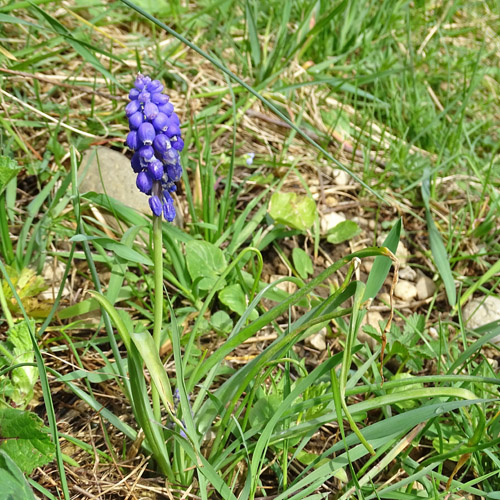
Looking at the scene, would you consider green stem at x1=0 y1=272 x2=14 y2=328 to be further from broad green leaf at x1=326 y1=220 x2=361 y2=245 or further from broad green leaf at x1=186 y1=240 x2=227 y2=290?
broad green leaf at x1=326 y1=220 x2=361 y2=245

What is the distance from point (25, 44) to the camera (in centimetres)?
350

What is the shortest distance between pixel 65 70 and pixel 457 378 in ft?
9.42

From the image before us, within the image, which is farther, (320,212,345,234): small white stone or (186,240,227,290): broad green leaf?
(320,212,345,234): small white stone

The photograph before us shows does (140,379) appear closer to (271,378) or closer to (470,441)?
(271,378)

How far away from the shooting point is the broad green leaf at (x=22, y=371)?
2.14 m

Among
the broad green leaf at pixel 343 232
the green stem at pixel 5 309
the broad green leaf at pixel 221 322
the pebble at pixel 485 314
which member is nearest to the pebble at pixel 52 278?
the green stem at pixel 5 309

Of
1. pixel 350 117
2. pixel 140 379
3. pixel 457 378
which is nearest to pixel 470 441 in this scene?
pixel 457 378

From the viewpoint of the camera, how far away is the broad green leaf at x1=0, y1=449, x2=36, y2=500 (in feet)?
5.25

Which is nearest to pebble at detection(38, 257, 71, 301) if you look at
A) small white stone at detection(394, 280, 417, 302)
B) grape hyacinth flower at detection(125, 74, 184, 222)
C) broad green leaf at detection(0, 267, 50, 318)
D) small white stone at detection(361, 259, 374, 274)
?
broad green leaf at detection(0, 267, 50, 318)

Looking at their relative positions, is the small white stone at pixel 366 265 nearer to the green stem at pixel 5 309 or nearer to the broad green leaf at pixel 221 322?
the broad green leaf at pixel 221 322

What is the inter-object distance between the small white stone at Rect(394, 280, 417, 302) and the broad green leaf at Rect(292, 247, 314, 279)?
45 cm

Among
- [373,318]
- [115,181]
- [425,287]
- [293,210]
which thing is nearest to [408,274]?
[425,287]

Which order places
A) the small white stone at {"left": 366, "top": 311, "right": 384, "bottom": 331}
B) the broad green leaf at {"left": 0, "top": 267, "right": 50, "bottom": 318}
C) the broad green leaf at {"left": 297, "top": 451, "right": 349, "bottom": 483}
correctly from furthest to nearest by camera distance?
1. the small white stone at {"left": 366, "top": 311, "right": 384, "bottom": 331}
2. the broad green leaf at {"left": 0, "top": 267, "right": 50, "bottom": 318}
3. the broad green leaf at {"left": 297, "top": 451, "right": 349, "bottom": 483}

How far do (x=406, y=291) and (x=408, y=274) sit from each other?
0.11 m
